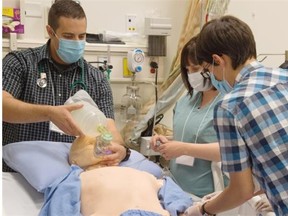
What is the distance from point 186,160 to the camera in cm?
195

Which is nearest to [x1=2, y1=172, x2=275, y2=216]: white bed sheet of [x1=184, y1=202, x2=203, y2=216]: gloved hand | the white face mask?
[x1=184, y1=202, x2=203, y2=216]: gloved hand

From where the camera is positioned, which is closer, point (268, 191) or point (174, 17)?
point (268, 191)

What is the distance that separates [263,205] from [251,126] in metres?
0.39

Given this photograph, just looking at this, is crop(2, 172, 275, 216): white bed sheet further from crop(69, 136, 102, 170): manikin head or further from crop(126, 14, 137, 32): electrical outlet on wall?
crop(126, 14, 137, 32): electrical outlet on wall

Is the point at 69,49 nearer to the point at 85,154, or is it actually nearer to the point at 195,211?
the point at 85,154

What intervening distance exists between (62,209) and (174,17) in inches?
78.9

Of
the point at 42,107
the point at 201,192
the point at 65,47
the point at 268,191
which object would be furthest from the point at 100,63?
the point at 268,191

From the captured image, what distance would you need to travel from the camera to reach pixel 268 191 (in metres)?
1.14

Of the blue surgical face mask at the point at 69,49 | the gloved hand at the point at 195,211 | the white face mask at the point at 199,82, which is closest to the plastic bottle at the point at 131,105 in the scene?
the blue surgical face mask at the point at 69,49

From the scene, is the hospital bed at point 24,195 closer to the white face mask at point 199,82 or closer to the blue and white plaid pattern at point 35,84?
the blue and white plaid pattern at point 35,84

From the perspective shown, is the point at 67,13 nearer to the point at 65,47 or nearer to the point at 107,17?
the point at 65,47

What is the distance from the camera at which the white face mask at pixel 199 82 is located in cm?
194

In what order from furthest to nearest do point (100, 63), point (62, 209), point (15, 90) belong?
point (100, 63), point (15, 90), point (62, 209)

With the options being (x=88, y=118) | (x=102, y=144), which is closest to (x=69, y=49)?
(x=88, y=118)
